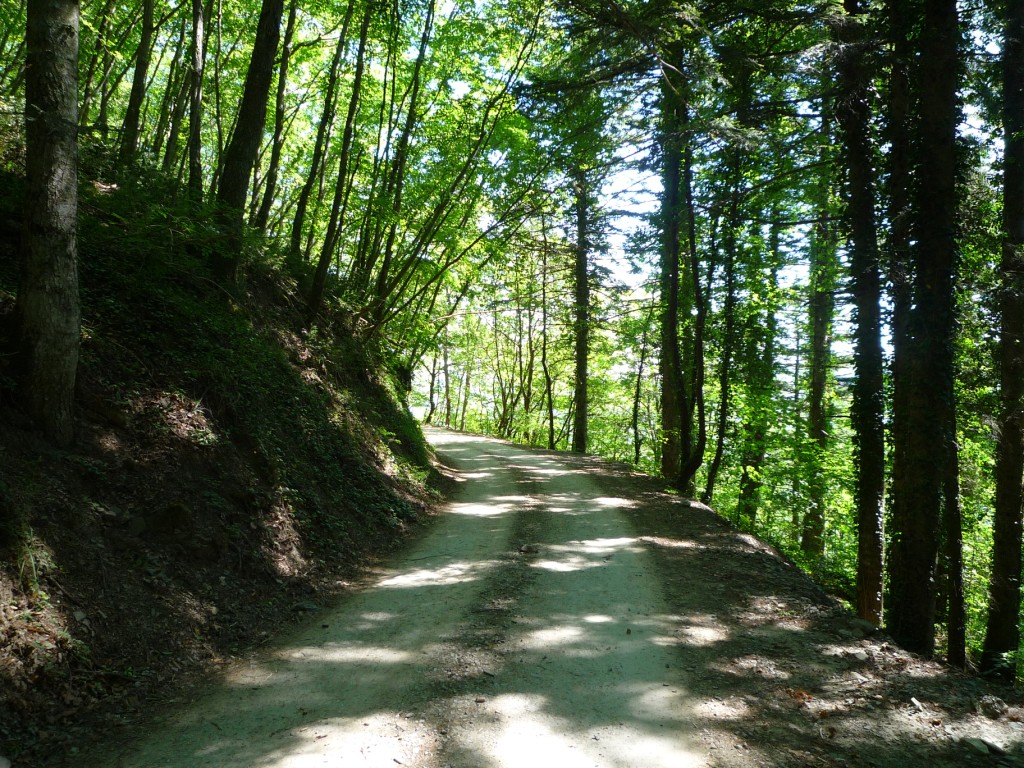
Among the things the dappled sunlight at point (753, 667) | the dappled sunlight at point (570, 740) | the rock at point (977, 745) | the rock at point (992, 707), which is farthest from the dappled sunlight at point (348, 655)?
the rock at point (992, 707)

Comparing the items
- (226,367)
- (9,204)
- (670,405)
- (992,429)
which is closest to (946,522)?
(992,429)

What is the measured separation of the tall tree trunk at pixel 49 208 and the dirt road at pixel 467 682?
3209 millimetres

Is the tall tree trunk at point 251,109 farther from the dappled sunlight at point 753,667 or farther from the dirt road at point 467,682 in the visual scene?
the dappled sunlight at point 753,667

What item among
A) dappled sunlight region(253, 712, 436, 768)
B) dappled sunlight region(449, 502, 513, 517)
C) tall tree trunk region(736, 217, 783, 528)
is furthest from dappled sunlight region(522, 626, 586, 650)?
tall tree trunk region(736, 217, 783, 528)

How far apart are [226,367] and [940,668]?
8.75m

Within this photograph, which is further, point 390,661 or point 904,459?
point 904,459

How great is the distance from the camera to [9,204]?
6.38 metres

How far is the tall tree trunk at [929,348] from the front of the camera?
22.3 ft

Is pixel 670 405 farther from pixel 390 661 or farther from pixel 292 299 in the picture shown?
pixel 390 661

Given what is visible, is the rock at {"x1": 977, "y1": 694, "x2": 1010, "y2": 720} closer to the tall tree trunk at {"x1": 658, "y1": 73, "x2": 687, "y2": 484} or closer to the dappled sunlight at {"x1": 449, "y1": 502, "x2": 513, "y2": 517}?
the dappled sunlight at {"x1": 449, "y1": 502, "x2": 513, "y2": 517}

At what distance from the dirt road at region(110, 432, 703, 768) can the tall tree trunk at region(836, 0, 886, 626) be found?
4.63m

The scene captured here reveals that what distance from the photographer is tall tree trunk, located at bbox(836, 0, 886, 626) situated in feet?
31.0

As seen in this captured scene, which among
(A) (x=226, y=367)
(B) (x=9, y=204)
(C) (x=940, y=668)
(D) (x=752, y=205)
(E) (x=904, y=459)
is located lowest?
(C) (x=940, y=668)

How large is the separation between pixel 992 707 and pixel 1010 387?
7.67 metres
